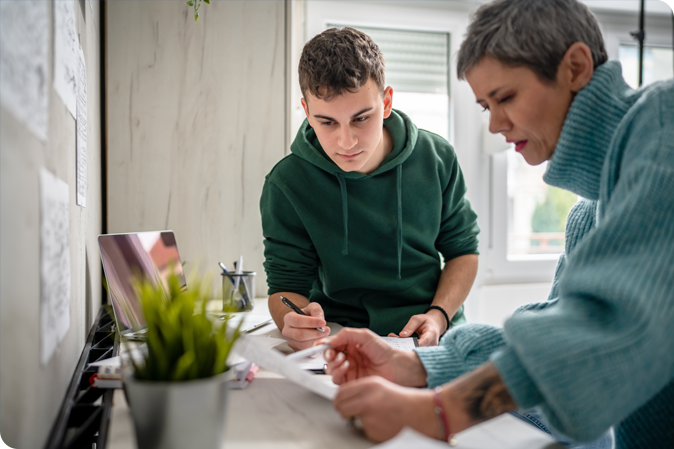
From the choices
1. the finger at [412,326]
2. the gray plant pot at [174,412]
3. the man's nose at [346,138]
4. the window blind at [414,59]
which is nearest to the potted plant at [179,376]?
the gray plant pot at [174,412]

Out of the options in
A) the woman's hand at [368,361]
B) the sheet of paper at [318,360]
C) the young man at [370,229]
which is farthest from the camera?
the young man at [370,229]

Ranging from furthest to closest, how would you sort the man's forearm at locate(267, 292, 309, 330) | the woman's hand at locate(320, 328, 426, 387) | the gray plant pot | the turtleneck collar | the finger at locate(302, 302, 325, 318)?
the man's forearm at locate(267, 292, 309, 330), the finger at locate(302, 302, 325, 318), the woman's hand at locate(320, 328, 426, 387), the turtleneck collar, the gray plant pot

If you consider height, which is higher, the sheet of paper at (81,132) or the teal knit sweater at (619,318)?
the sheet of paper at (81,132)

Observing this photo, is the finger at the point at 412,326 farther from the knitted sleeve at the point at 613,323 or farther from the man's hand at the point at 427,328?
the knitted sleeve at the point at 613,323

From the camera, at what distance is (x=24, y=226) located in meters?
0.59

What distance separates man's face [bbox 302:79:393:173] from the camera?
122 centimetres

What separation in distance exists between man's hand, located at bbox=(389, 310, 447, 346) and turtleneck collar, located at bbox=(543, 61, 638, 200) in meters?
0.49

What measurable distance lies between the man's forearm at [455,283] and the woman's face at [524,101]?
1.99 feet

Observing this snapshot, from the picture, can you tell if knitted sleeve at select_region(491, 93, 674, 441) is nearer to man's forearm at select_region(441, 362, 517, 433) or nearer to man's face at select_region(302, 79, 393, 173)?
man's forearm at select_region(441, 362, 517, 433)

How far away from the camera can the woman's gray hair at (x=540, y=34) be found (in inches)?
28.8

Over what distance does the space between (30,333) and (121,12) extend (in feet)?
5.05

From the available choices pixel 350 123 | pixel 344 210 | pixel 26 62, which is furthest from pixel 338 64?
pixel 26 62

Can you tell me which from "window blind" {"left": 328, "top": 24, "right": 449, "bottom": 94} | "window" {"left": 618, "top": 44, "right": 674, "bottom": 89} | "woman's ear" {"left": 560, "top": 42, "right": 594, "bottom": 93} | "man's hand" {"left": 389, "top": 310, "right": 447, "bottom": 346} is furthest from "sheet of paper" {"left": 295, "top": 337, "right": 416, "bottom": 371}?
"window" {"left": 618, "top": 44, "right": 674, "bottom": 89}

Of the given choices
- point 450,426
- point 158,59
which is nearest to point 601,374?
point 450,426
